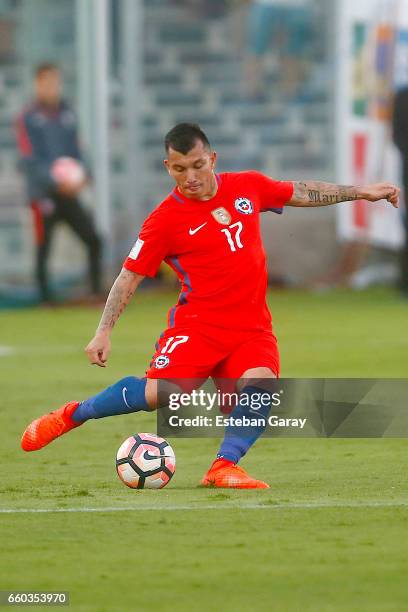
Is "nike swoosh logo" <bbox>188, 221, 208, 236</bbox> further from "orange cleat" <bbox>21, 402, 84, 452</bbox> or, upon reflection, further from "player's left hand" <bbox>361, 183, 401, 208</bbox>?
"orange cleat" <bbox>21, 402, 84, 452</bbox>

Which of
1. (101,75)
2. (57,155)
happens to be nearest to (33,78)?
(101,75)

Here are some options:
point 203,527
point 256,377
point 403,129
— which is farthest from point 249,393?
point 403,129

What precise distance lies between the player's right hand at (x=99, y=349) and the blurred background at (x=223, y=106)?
12.3m

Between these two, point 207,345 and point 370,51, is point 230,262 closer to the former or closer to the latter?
point 207,345

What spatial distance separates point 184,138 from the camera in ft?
21.0

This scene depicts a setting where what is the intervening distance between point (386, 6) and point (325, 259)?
3731 millimetres

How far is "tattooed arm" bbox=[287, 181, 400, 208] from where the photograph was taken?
265 inches

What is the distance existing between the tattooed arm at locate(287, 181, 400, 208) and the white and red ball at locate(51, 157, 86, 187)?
1216cm

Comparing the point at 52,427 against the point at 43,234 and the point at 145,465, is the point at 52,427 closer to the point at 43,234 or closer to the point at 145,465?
the point at 145,465

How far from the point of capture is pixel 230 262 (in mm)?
6609

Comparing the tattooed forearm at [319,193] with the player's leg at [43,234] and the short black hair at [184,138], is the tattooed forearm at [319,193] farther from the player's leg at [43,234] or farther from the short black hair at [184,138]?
the player's leg at [43,234]

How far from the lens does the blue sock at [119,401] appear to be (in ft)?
21.8

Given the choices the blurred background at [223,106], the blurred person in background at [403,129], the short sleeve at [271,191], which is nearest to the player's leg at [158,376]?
the short sleeve at [271,191]

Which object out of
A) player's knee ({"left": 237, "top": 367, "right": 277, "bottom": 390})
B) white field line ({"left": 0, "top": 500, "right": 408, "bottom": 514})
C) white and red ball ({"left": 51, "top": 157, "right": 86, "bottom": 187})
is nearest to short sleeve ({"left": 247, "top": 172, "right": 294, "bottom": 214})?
player's knee ({"left": 237, "top": 367, "right": 277, "bottom": 390})
